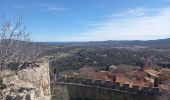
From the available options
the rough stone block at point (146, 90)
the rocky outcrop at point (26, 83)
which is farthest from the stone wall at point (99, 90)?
the rocky outcrop at point (26, 83)

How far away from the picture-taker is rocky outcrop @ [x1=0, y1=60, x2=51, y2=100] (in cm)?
610

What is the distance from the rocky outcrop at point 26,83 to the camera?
610 cm

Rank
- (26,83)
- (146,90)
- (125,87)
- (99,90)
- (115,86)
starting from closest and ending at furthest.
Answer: (26,83) → (146,90) → (125,87) → (115,86) → (99,90)

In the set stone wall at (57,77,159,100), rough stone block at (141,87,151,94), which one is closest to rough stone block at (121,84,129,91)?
stone wall at (57,77,159,100)

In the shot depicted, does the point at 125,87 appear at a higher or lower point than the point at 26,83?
lower

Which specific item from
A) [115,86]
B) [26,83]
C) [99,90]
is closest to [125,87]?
[115,86]

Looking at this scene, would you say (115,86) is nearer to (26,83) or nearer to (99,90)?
(99,90)

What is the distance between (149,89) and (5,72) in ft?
75.3

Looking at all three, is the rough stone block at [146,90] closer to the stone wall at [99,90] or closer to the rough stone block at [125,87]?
the stone wall at [99,90]

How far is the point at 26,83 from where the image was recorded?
6.71 metres

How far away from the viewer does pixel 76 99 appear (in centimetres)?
3200

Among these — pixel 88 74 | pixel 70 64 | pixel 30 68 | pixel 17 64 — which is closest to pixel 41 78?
pixel 30 68

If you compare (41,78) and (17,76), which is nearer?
(17,76)

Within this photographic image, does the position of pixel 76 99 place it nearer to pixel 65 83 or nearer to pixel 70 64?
pixel 65 83
